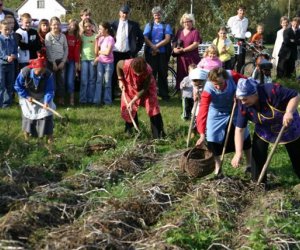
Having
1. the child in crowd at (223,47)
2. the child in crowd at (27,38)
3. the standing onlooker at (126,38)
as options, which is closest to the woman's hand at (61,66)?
the child in crowd at (27,38)

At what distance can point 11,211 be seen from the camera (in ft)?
18.6

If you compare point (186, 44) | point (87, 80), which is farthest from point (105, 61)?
point (186, 44)

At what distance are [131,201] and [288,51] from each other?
10434 mm

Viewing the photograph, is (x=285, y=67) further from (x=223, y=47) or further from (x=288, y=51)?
(x=223, y=47)

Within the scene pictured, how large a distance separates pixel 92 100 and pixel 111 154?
4171 mm

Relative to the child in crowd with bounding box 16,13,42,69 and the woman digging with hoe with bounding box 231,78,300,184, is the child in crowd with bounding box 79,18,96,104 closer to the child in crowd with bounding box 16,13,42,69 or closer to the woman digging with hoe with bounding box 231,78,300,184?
the child in crowd with bounding box 16,13,42,69

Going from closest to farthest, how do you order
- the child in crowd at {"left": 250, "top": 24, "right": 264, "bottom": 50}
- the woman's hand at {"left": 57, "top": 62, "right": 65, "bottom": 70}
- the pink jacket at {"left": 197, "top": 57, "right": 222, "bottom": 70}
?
the pink jacket at {"left": 197, "top": 57, "right": 222, "bottom": 70}, the woman's hand at {"left": 57, "top": 62, "right": 65, "bottom": 70}, the child in crowd at {"left": 250, "top": 24, "right": 264, "bottom": 50}

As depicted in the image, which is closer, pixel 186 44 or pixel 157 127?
pixel 157 127

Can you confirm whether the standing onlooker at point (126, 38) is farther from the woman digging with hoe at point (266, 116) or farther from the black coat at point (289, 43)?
the woman digging with hoe at point (266, 116)

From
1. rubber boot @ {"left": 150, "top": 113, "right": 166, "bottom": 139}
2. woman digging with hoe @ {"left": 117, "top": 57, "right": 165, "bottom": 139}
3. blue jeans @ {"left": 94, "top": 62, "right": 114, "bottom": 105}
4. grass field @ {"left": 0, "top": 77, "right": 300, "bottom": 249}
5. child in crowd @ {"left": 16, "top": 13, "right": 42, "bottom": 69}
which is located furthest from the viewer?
blue jeans @ {"left": 94, "top": 62, "right": 114, "bottom": 105}

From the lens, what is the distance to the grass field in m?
5.17

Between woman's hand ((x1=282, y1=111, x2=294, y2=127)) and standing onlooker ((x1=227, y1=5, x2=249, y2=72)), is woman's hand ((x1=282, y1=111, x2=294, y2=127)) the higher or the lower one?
the lower one

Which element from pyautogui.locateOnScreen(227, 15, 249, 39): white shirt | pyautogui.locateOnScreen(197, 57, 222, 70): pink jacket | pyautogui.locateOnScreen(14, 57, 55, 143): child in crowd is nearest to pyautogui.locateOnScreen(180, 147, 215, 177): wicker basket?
pyautogui.locateOnScreen(14, 57, 55, 143): child in crowd

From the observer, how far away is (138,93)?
29.6 ft
